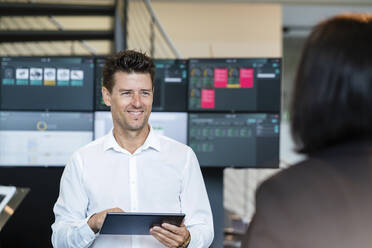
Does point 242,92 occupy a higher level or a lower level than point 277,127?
higher

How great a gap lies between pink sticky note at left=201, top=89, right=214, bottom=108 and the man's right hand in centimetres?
142

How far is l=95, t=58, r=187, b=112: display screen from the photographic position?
3.12 m

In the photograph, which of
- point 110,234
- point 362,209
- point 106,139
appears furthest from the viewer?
point 106,139

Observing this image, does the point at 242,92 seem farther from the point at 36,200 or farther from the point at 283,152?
the point at 283,152

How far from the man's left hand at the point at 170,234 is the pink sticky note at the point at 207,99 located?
139 cm

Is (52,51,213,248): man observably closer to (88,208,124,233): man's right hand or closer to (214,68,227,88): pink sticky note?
(88,208,124,233): man's right hand

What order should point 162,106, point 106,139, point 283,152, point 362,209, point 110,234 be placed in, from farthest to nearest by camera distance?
point 283,152 < point 162,106 < point 106,139 < point 110,234 < point 362,209

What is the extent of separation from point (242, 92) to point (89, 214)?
1.46 metres

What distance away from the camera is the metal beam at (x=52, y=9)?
435 cm

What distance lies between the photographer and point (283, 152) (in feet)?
27.1

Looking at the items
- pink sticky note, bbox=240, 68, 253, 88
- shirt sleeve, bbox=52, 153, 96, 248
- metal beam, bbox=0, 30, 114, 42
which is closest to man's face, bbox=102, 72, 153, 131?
shirt sleeve, bbox=52, 153, 96, 248

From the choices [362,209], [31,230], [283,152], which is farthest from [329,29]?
[283,152]

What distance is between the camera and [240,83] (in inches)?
125

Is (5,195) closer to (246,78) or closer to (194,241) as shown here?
(194,241)
